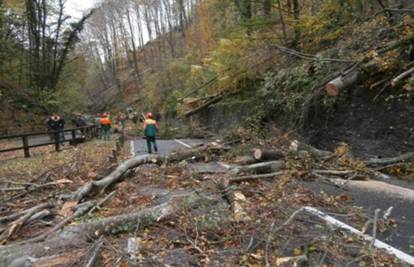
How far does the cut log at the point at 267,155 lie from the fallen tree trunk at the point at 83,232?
11.1 ft

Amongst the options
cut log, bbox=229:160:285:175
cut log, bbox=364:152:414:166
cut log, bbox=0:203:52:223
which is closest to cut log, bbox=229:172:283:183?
cut log, bbox=229:160:285:175

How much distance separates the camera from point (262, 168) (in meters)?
8.50

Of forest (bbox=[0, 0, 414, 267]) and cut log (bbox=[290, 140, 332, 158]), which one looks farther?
cut log (bbox=[290, 140, 332, 158])

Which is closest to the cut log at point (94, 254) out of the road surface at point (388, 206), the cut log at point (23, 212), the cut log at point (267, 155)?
the cut log at point (23, 212)

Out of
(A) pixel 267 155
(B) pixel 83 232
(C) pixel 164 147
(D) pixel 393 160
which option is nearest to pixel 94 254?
(B) pixel 83 232

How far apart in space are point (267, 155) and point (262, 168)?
0.87m

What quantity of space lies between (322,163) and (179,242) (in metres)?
5.12

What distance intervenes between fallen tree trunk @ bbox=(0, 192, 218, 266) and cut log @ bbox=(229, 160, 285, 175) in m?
Answer: 2.27

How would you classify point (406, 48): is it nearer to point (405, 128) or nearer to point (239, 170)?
point (405, 128)

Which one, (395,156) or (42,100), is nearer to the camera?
(395,156)

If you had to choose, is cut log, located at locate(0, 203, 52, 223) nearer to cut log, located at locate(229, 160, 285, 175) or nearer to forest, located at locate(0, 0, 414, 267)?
forest, located at locate(0, 0, 414, 267)

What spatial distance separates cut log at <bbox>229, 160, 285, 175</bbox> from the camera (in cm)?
830

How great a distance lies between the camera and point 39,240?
492cm

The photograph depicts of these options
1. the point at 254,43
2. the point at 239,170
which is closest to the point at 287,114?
Answer: the point at 254,43
